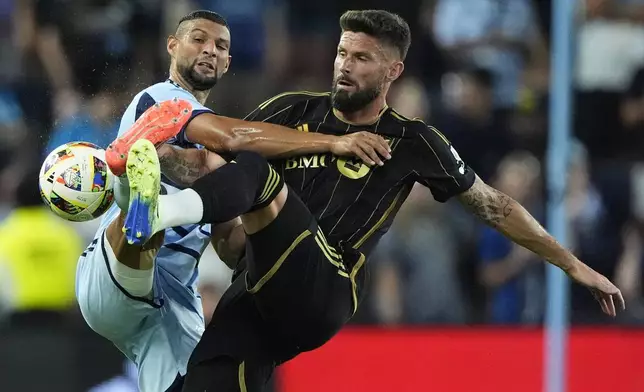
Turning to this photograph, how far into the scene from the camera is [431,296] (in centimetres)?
896

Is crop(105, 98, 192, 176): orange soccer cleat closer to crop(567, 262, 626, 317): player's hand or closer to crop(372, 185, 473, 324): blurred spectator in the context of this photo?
crop(567, 262, 626, 317): player's hand

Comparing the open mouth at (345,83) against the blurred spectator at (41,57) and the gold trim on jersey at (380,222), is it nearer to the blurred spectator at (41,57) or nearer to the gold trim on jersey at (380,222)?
the gold trim on jersey at (380,222)

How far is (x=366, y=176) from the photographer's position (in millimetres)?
5789

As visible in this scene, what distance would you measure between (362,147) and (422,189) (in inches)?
148

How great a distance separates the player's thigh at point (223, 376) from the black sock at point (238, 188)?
73cm

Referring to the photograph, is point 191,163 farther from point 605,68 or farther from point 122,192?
point 605,68

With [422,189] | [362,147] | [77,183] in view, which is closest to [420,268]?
[422,189]

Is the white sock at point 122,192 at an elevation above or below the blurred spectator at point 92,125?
below

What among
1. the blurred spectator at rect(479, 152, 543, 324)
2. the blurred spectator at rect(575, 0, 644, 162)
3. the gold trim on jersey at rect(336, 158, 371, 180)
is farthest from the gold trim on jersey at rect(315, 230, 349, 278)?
the blurred spectator at rect(575, 0, 644, 162)

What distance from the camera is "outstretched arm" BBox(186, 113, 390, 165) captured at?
219 inches

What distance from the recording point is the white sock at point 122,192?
5.31 m

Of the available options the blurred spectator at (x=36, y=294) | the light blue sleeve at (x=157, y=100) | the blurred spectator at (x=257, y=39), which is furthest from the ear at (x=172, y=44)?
the blurred spectator at (x=257, y=39)

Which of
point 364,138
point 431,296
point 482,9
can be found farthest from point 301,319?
point 482,9

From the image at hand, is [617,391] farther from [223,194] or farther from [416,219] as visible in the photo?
[223,194]
